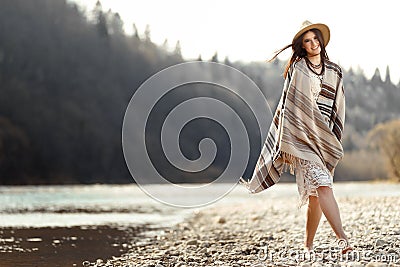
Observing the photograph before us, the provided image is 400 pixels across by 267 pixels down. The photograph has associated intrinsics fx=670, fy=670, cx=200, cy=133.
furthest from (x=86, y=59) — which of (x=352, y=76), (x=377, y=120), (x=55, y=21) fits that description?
(x=377, y=120)

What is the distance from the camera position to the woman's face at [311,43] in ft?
21.3

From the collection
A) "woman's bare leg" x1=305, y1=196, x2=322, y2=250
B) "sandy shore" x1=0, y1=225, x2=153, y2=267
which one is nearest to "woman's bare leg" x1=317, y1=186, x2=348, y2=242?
"woman's bare leg" x1=305, y1=196, x2=322, y2=250

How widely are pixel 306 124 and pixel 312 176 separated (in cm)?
51

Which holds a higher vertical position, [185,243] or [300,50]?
[300,50]

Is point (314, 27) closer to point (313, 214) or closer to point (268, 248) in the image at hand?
point (313, 214)

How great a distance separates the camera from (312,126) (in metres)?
6.46

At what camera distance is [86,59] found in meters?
95.8

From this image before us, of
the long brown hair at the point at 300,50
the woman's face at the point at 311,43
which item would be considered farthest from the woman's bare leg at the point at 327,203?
the woman's face at the point at 311,43

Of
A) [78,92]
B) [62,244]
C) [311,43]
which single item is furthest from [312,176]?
[78,92]

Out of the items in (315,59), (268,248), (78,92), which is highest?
(78,92)

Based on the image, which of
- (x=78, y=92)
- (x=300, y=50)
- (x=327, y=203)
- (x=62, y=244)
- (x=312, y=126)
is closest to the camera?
(x=327, y=203)

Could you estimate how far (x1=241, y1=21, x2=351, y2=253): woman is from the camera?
6398 mm

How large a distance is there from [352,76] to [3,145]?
4941 cm

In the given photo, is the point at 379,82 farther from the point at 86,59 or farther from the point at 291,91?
the point at 291,91
